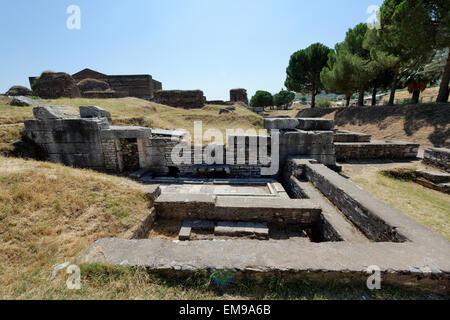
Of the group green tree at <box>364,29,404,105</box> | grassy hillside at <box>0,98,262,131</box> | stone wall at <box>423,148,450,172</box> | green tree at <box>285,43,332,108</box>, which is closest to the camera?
stone wall at <box>423,148,450,172</box>

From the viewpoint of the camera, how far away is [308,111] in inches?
1070

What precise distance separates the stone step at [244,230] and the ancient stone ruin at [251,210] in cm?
2

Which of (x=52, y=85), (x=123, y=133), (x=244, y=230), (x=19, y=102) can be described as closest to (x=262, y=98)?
(x=52, y=85)

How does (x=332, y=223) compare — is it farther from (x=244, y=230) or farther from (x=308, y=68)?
(x=308, y=68)

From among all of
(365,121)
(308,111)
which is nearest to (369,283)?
(365,121)

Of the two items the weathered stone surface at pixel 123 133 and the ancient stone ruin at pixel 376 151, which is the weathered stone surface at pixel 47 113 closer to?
the weathered stone surface at pixel 123 133

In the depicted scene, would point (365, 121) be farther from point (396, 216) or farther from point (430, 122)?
point (396, 216)

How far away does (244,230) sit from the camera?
4000 mm

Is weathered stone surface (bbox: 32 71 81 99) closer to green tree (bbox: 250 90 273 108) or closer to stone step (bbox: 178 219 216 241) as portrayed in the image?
stone step (bbox: 178 219 216 241)

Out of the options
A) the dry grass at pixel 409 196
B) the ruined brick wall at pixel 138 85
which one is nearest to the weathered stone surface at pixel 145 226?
the dry grass at pixel 409 196

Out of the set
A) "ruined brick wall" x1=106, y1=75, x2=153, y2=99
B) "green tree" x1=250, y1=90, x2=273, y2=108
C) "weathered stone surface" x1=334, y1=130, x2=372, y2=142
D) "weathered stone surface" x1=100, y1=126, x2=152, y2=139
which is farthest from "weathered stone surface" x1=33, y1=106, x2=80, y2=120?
"green tree" x1=250, y1=90, x2=273, y2=108

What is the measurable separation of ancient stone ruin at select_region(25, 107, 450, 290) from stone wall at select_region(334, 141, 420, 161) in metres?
2.17

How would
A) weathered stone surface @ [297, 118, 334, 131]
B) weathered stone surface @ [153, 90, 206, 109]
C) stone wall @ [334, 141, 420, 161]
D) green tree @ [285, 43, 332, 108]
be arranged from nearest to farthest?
weathered stone surface @ [297, 118, 334, 131] < stone wall @ [334, 141, 420, 161] < weathered stone surface @ [153, 90, 206, 109] < green tree @ [285, 43, 332, 108]

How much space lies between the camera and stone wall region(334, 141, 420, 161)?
28.2 feet
